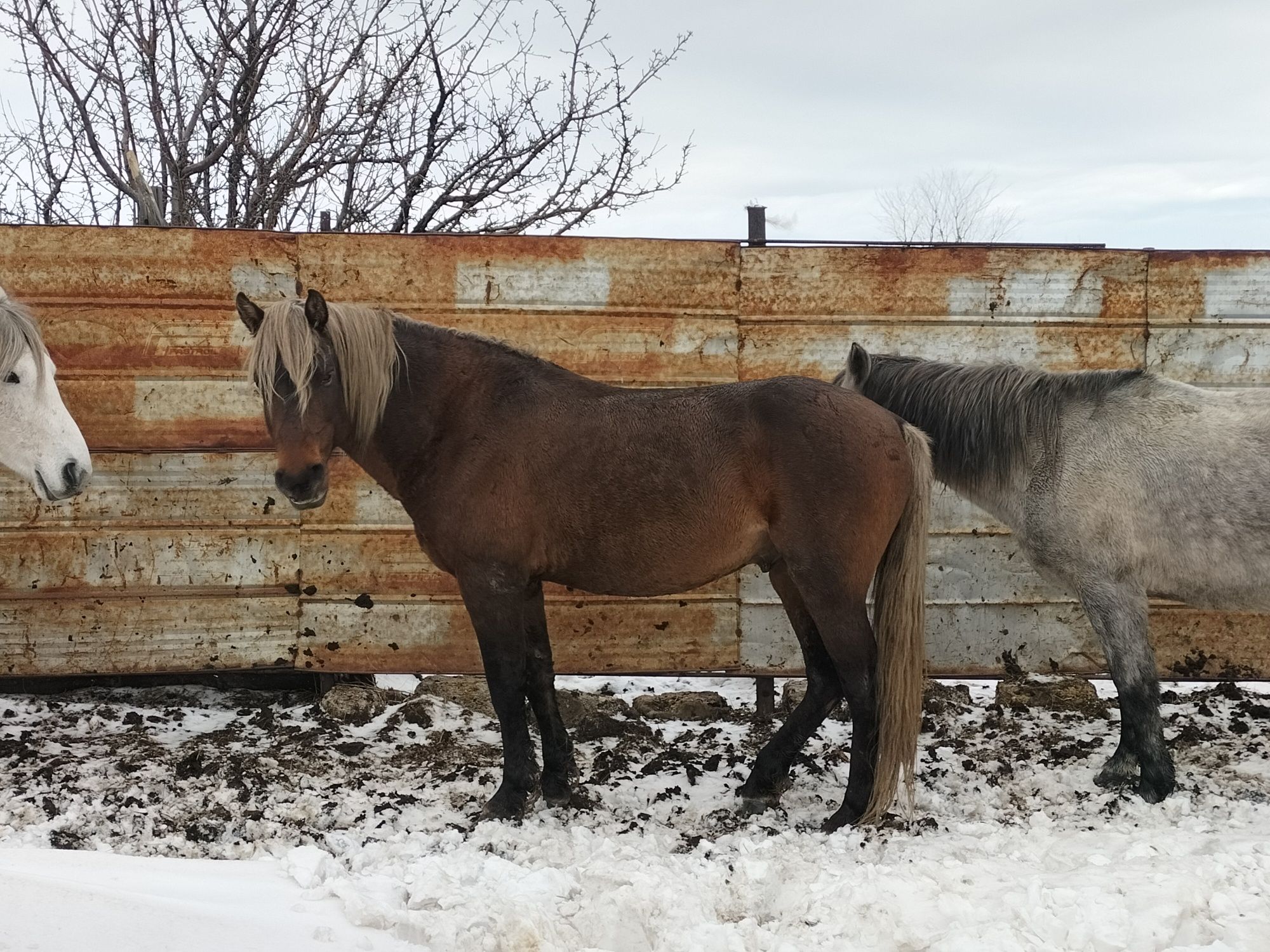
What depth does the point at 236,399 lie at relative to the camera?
498 centimetres

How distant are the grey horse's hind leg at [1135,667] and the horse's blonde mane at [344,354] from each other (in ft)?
9.41

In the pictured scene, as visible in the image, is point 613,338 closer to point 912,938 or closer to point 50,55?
point 912,938

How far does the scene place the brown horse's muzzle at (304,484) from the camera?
3.61 metres

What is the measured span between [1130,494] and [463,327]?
3.13 m

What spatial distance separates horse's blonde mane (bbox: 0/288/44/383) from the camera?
12.9 feet

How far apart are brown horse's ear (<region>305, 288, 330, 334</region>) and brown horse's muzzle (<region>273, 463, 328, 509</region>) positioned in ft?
1.68

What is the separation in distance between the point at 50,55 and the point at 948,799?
7316 millimetres

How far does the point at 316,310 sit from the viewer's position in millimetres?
3619

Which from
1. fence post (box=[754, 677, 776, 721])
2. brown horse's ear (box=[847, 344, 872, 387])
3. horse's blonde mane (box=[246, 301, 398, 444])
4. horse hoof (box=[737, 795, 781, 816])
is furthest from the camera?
fence post (box=[754, 677, 776, 721])

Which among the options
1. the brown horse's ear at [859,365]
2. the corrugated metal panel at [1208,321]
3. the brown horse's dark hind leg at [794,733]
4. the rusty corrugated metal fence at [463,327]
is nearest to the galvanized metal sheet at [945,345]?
the rusty corrugated metal fence at [463,327]

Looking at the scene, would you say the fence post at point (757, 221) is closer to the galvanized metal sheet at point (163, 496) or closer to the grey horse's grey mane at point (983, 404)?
the grey horse's grey mane at point (983, 404)

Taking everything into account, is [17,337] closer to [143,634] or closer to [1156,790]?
[143,634]

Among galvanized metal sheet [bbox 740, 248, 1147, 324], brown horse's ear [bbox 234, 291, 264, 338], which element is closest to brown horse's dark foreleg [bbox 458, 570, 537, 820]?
brown horse's ear [bbox 234, 291, 264, 338]

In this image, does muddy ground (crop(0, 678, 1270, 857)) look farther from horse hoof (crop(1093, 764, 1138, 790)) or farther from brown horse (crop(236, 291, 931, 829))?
brown horse (crop(236, 291, 931, 829))
